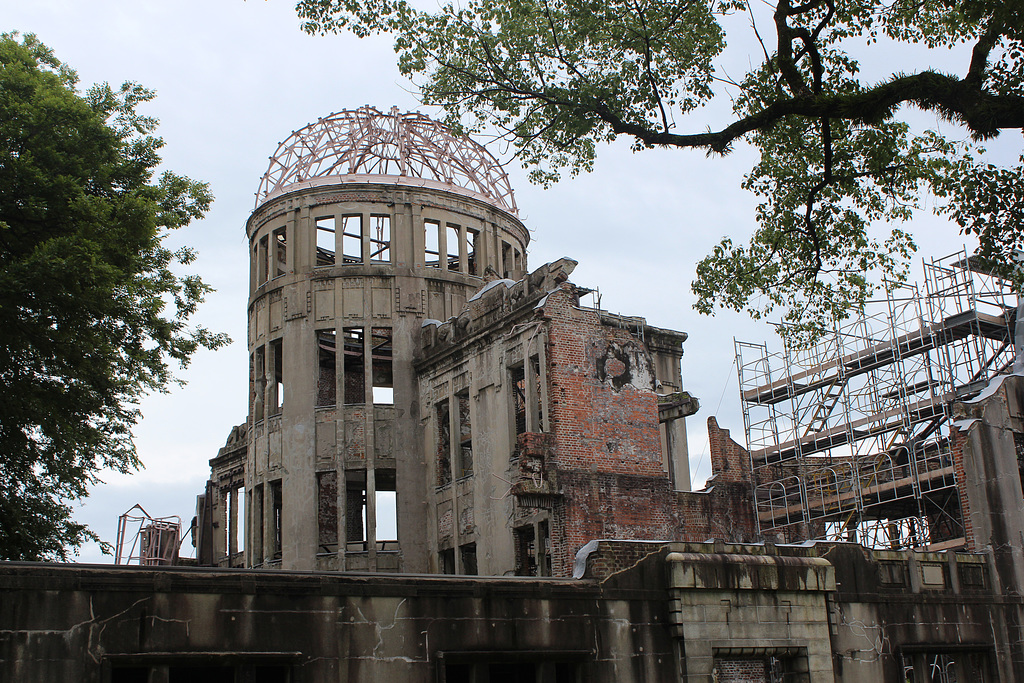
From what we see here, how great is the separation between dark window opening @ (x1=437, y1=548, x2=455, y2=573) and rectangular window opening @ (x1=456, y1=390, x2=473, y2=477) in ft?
6.79

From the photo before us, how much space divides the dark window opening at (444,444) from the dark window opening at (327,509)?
3.05 metres

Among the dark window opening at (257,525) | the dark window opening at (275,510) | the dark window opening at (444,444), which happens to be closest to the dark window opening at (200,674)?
the dark window opening at (444,444)

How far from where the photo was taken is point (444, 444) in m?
29.5

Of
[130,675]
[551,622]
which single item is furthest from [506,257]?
[130,675]

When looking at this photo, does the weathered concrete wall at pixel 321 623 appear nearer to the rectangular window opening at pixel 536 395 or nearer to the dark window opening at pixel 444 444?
the rectangular window opening at pixel 536 395

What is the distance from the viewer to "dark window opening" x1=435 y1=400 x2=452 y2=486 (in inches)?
1148

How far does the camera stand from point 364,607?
47.0ft

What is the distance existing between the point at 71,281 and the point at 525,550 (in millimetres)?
12497

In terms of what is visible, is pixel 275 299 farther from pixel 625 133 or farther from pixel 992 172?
pixel 992 172

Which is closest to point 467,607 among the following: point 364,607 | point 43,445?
point 364,607

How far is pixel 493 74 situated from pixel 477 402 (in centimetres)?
1210

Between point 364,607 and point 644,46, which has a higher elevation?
point 644,46

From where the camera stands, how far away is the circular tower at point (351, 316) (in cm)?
2986

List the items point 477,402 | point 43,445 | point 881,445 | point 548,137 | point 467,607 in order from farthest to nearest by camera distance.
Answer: point 881,445
point 477,402
point 43,445
point 548,137
point 467,607
